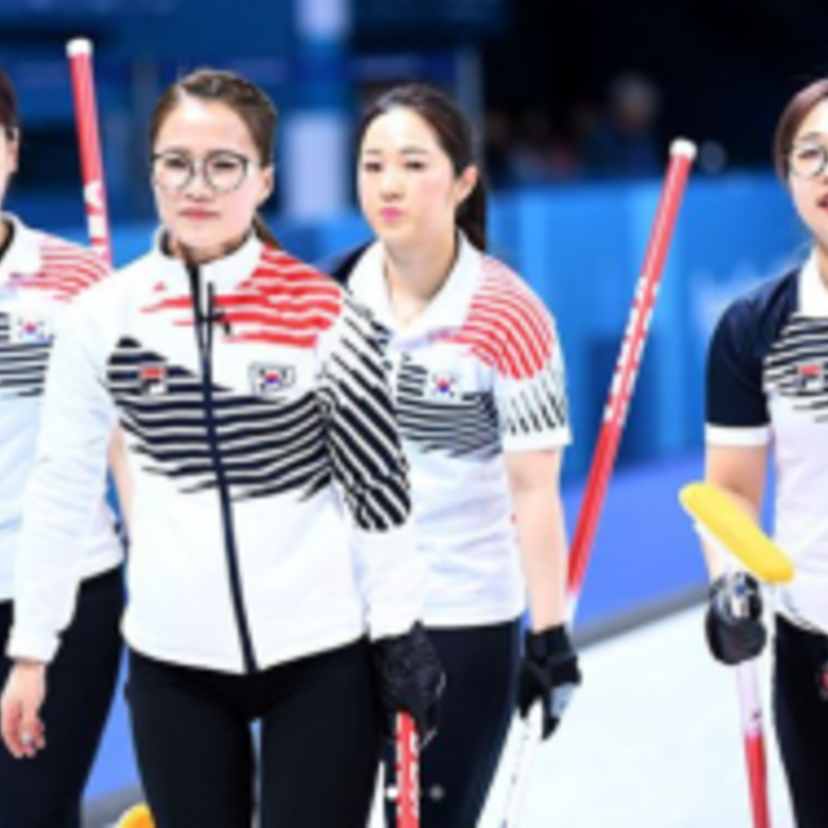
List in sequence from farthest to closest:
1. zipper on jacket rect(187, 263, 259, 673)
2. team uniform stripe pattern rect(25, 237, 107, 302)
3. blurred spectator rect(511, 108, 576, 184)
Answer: blurred spectator rect(511, 108, 576, 184)
team uniform stripe pattern rect(25, 237, 107, 302)
zipper on jacket rect(187, 263, 259, 673)

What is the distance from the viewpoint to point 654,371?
885cm

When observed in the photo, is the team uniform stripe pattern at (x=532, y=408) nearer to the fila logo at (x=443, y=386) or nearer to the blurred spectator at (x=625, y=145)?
the fila logo at (x=443, y=386)

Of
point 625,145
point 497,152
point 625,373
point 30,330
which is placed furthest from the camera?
point 497,152

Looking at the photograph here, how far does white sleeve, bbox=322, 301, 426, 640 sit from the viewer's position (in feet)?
9.87

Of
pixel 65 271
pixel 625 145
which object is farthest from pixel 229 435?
pixel 625 145

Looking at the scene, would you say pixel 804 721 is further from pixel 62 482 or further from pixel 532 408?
pixel 62 482

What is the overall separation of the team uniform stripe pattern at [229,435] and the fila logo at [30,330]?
0.65 metres

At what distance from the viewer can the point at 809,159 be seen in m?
3.43

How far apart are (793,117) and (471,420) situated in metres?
0.70

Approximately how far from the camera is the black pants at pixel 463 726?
3.67 meters

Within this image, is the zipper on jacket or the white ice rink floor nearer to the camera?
the zipper on jacket

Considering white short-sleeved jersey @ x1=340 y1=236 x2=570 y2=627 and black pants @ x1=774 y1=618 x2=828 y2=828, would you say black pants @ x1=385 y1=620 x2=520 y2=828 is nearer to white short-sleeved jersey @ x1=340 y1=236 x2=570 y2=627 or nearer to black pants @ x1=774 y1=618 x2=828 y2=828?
white short-sleeved jersey @ x1=340 y1=236 x2=570 y2=627

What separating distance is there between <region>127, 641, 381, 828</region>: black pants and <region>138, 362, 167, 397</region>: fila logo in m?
0.37

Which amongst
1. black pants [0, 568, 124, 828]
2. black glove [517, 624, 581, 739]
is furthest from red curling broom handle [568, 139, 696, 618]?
black pants [0, 568, 124, 828]
